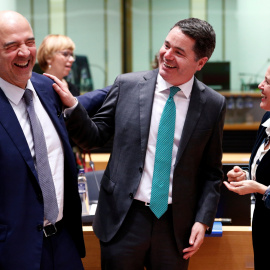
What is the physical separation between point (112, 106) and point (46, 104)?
0.39 metres

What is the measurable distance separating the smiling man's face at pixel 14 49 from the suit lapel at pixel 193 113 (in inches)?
28.7

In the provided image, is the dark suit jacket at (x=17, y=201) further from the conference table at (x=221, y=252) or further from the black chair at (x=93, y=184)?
the black chair at (x=93, y=184)

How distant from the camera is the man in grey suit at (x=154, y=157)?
7.14 ft

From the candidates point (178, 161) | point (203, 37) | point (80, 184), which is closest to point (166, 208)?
point (178, 161)

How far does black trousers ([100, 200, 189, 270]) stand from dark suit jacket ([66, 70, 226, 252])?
36mm

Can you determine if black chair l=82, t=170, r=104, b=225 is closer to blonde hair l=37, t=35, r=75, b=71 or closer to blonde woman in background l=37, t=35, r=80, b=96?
blonde woman in background l=37, t=35, r=80, b=96

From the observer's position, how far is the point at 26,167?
1822 mm

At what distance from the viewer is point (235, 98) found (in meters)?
8.14

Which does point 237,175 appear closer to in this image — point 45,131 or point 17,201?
point 45,131

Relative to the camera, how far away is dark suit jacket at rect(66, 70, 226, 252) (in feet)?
7.15

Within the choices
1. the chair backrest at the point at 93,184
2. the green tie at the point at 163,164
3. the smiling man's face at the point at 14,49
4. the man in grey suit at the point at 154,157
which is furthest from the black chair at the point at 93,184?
the smiling man's face at the point at 14,49

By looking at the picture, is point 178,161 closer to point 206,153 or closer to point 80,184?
point 206,153

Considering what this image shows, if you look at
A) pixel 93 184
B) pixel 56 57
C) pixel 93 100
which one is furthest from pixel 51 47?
pixel 93 100

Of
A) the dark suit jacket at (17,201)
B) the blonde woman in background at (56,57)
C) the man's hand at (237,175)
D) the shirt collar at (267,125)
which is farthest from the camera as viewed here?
the blonde woman in background at (56,57)
